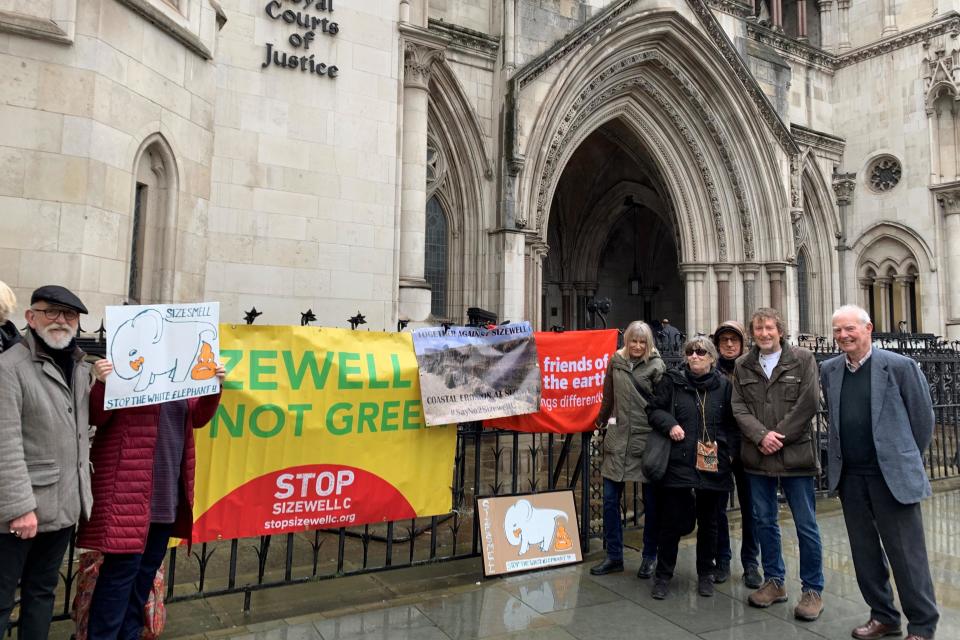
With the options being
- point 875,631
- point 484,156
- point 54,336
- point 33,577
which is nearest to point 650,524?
point 875,631

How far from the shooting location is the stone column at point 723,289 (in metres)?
19.4

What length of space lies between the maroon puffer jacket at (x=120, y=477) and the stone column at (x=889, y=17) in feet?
86.5

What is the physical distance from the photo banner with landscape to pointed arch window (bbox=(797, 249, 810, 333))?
20.2 meters

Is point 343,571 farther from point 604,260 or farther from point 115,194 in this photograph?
point 604,260

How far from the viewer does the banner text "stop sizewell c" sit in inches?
170

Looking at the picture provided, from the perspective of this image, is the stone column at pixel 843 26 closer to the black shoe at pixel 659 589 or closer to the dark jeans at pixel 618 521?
the dark jeans at pixel 618 521

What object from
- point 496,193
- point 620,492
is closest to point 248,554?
point 620,492

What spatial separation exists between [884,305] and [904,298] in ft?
2.11

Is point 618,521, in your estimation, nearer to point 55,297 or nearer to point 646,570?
point 646,570

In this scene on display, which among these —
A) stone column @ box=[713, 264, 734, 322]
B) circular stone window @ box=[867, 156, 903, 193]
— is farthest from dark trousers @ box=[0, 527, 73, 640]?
circular stone window @ box=[867, 156, 903, 193]

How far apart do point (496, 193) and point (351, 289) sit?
536 cm

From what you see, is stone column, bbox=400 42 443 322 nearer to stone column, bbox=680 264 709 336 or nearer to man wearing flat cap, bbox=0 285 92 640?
man wearing flat cap, bbox=0 285 92 640

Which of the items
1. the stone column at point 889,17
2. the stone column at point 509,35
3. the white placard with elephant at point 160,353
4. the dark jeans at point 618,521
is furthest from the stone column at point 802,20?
the white placard with elephant at point 160,353

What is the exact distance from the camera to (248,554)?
5605 millimetres
